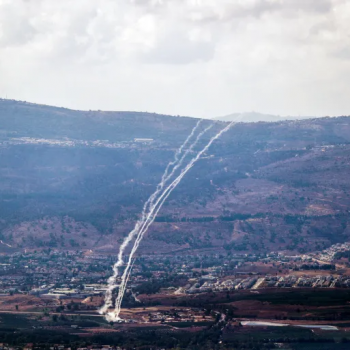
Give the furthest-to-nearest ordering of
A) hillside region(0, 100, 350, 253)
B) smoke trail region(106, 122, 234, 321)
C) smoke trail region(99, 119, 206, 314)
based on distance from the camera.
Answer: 1. hillside region(0, 100, 350, 253)
2. smoke trail region(99, 119, 206, 314)
3. smoke trail region(106, 122, 234, 321)

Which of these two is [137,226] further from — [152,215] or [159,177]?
[159,177]

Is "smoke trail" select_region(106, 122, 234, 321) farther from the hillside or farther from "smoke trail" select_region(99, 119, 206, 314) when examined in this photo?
the hillside

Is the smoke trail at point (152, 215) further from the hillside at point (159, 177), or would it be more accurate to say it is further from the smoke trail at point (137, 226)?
the hillside at point (159, 177)

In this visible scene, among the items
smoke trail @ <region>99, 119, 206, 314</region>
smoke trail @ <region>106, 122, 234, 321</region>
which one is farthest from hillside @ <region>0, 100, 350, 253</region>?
smoke trail @ <region>106, 122, 234, 321</region>

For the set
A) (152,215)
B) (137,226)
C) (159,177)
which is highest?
(159,177)

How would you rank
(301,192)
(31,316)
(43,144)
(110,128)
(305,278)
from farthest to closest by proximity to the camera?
(110,128) → (43,144) → (301,192) → (305,278) → (31,316)

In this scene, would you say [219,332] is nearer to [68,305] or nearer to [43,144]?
[68,305]

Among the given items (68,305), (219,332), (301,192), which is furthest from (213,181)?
(219,332)

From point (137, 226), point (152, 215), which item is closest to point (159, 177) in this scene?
point (152, 215)
